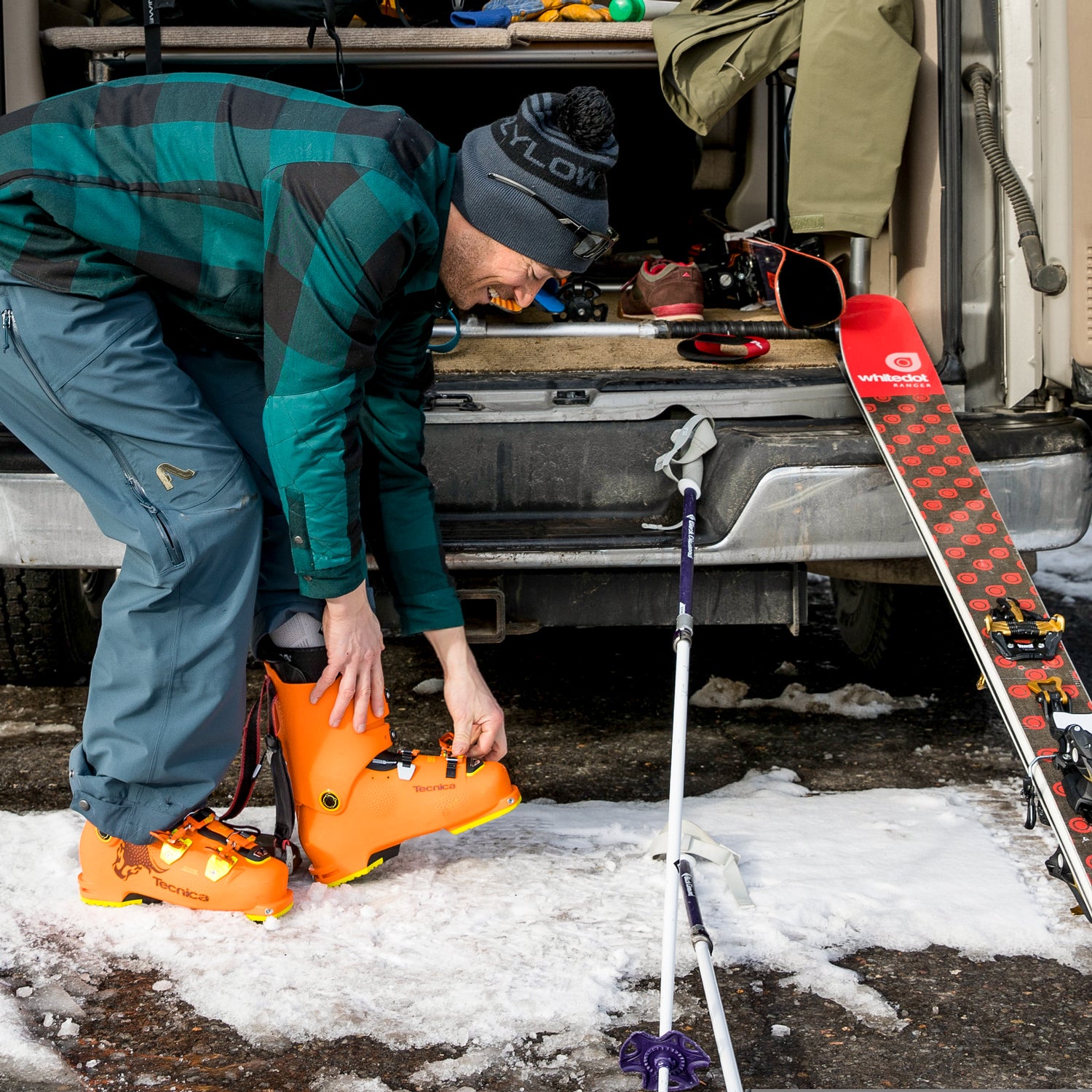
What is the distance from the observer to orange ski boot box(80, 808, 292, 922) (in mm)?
1951

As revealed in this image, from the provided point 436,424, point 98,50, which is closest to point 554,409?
point 436,424

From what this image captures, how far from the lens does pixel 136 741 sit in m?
1.90

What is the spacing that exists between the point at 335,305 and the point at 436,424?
2.84 feet

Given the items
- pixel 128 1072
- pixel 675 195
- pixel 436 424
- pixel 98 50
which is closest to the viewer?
pixel 128 1072

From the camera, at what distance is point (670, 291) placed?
11.2 feet

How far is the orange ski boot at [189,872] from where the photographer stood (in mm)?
1951

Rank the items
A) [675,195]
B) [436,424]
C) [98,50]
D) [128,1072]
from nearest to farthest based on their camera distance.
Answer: [128,1072], [436,424], [98,50], [675,195]

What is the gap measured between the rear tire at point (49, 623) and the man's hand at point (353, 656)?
48.1 inches

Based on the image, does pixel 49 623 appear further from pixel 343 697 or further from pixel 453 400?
pixel 343 697

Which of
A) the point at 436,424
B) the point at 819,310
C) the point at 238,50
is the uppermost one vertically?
the point at 238,50

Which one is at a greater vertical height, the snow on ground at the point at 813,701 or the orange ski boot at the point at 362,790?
the orange ski boot at the point at 362,790

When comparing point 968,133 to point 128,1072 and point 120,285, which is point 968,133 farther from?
point 128,1072

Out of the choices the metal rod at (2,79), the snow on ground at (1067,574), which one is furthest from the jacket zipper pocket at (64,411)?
the snow on ground at (1067,574)

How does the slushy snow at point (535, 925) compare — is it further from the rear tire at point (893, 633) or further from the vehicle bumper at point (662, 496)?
the rear tire at point (893, 633)
